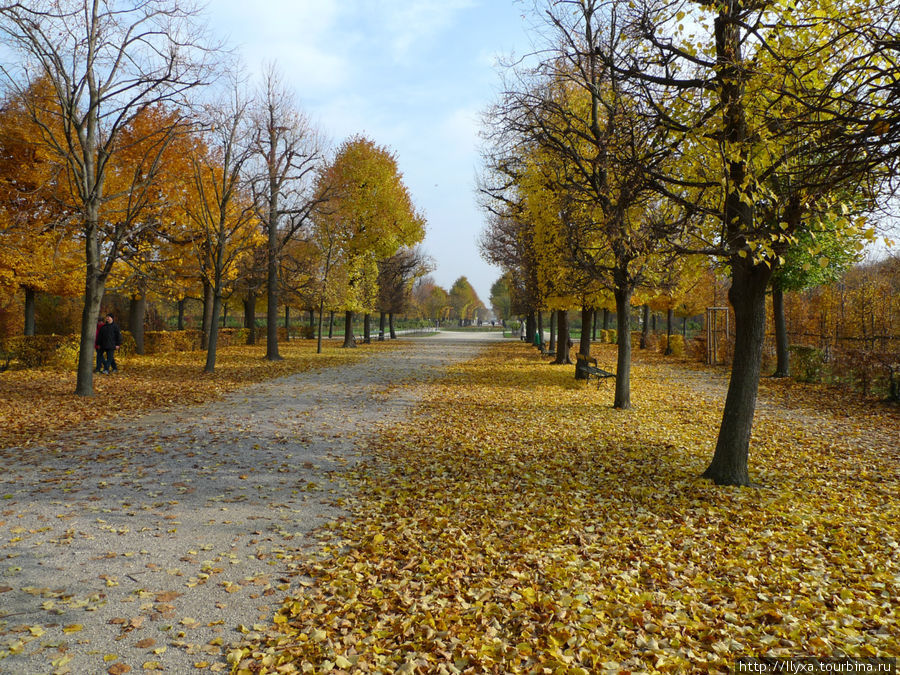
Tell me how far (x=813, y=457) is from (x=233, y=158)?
18.9 metres

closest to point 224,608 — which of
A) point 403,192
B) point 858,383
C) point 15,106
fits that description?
point 858,383

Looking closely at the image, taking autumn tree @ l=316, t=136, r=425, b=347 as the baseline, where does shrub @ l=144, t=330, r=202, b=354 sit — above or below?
below

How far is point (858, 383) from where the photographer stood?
13.3 metres

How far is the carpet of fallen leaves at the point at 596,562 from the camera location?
326cm

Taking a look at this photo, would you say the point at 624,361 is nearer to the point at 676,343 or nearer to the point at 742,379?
the point at 742,379

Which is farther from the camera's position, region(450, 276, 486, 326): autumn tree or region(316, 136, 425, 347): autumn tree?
region(450, 276, 486, 326): autumn tree

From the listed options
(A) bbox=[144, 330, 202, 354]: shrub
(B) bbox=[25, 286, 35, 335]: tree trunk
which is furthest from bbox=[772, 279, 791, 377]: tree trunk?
(B) bbox=[25, 286, 35, 335]: tree trunk

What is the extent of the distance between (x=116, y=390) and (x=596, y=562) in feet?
42.4

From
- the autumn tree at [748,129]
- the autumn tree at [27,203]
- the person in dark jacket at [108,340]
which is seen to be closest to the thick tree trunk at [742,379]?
the autumn tree at [748,129]

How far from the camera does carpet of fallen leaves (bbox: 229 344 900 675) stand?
3.26 m

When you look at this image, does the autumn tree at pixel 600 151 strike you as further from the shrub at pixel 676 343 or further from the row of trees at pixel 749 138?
the shrub at pixel 676 343

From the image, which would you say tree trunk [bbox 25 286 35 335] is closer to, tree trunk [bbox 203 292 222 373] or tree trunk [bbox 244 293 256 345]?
tree trunk [bbox 203 292 222 373]

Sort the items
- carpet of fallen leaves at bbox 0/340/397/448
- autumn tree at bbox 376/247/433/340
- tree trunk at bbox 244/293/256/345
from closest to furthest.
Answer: carpet of fallen leaves at bbox 0/340/397/448 → tree trunk at bbox 244/293/256/345 → autumn tree at bbox 376/247/433/340

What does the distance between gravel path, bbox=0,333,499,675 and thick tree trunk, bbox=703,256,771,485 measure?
4.81m
